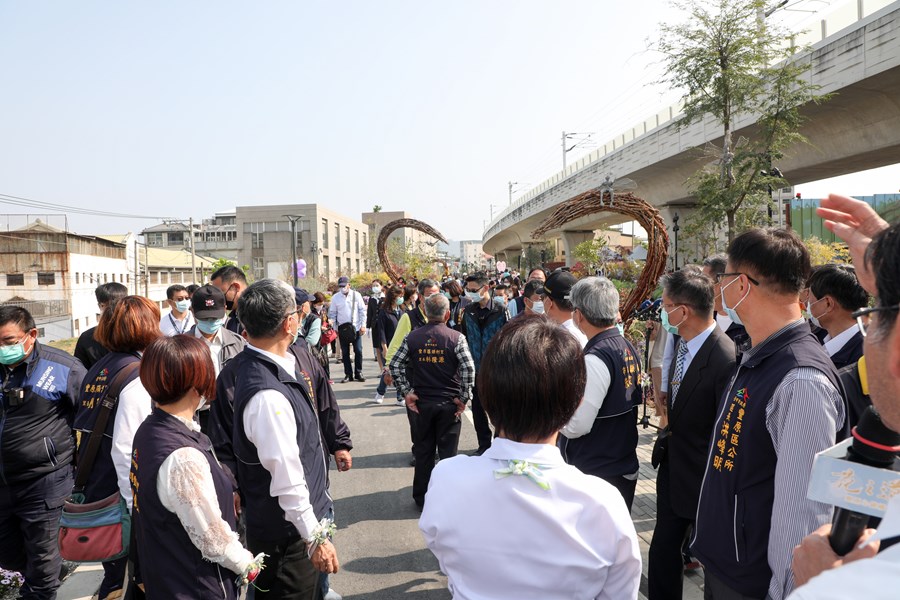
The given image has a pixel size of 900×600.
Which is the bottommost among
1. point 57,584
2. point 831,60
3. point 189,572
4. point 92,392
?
point 57,584

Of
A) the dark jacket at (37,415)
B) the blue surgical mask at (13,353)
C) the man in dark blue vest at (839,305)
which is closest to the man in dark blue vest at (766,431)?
the man in dark blue vest at (839,305)

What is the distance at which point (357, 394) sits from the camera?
10.5m

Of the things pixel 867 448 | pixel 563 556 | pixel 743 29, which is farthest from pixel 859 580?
pixel 743 29

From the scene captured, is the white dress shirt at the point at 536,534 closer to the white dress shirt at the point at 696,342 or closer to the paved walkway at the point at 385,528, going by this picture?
the white dress shirt at the point at 696,342

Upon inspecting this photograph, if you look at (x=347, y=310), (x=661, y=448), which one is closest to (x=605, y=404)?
(x=661, y=448)

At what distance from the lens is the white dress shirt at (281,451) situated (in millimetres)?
2652

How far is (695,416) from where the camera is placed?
321cm

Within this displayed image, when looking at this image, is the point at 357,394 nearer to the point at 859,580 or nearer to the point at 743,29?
the point at 859,580

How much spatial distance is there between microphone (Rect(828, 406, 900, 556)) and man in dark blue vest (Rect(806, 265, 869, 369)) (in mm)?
2518

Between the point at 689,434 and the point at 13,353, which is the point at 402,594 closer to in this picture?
the point at 689,434

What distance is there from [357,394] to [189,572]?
820 centimetres

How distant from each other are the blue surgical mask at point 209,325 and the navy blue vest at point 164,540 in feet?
7.23

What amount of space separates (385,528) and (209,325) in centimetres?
227

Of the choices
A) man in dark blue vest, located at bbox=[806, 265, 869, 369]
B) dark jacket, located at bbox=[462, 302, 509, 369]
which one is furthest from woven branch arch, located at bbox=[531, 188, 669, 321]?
man in dark blue vest, located at bbox=[806, 265, 869, 369]
